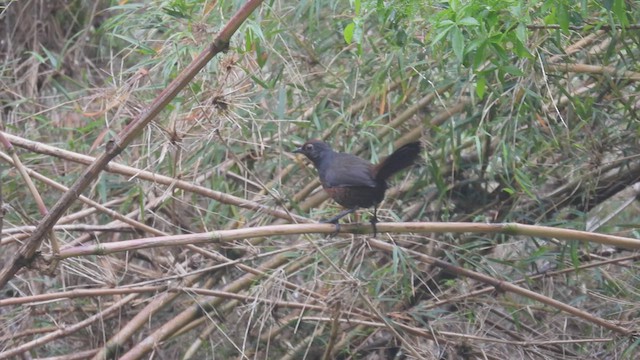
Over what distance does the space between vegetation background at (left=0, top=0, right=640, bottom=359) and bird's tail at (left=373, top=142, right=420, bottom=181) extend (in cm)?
28

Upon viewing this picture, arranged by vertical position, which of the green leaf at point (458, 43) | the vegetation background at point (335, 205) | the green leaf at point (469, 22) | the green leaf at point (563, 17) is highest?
the green leaf at point (469, 22)

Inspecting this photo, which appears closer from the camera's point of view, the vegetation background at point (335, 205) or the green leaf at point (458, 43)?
the green leaf at point (458, 43)

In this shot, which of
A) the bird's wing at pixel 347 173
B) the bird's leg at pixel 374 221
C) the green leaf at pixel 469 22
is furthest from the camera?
the bird's wing at pixel 347 173

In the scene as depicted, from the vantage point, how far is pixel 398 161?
3.81m

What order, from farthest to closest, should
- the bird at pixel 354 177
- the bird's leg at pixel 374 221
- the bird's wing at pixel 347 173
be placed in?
the bird's wing at pixel 347 173, the bird at pixel 354 177, the bird's leg at pixel 374 221

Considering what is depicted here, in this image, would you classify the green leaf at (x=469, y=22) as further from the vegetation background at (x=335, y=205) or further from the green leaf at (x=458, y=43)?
the vegetation background at (x=335, y=205)

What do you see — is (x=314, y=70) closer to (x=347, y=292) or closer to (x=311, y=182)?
(x=311, y=182)

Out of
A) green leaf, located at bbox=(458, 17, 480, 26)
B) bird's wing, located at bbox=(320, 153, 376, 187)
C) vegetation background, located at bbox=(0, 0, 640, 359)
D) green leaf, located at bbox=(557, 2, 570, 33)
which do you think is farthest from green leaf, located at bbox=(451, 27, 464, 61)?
bird's wing, located at bbox=(320, 153, 376, 187)

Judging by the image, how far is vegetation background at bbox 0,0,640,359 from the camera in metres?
3.95

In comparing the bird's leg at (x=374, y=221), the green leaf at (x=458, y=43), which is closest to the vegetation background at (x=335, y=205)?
the bird's leg at (x=374, y=221)

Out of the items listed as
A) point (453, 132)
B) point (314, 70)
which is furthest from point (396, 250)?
point (314, 70)

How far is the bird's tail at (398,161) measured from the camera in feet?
12.1

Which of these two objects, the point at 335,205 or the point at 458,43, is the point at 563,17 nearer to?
the point at 458,43

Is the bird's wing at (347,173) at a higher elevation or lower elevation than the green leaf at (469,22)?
lower
